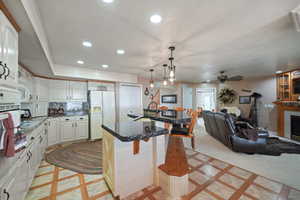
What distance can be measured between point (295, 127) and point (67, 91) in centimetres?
809

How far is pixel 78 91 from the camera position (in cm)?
449

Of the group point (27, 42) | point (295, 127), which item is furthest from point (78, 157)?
point (295, 127)

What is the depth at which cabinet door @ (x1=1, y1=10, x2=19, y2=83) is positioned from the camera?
118 centimetres

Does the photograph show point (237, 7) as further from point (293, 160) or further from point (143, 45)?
point (293, 160)

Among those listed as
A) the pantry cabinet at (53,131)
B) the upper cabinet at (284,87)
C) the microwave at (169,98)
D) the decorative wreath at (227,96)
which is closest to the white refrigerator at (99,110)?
the pantry cabinet at (53,131)

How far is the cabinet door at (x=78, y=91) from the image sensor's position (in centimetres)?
439

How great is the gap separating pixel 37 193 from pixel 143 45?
309cm

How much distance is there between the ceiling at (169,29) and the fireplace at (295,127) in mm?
2450

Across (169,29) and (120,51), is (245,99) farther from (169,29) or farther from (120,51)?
(120,51)

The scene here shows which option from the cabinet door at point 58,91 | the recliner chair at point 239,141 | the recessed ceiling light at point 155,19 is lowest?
the recliner chair at point 239,141

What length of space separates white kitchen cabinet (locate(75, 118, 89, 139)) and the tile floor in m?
1.76

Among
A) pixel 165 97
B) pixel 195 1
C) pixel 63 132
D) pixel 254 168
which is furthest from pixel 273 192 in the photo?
pixel 165 97

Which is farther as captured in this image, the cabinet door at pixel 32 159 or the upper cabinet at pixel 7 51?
the cabinet door at pixel 32 159

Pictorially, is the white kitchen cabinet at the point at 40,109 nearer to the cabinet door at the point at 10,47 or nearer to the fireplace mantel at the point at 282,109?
the cabinet door at the point at 10,47
